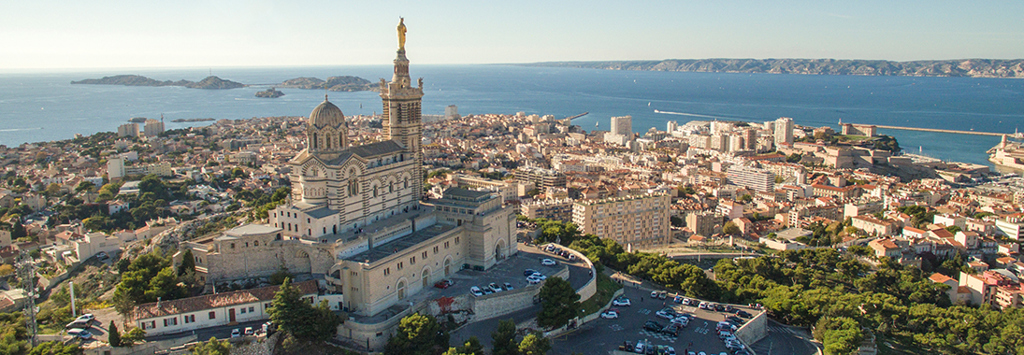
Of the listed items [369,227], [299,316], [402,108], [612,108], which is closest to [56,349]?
[299,316]

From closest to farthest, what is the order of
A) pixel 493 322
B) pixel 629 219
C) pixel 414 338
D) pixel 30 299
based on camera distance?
pixel 30 299
pixel 414 338
pixel 493 322
pixel 629 219

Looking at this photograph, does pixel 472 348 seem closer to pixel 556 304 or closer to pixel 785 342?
pixel 556 304

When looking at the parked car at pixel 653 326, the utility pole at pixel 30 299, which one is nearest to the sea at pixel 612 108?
the parked car at pixel 653 326

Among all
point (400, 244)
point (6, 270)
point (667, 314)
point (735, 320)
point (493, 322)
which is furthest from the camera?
point (6, 270)

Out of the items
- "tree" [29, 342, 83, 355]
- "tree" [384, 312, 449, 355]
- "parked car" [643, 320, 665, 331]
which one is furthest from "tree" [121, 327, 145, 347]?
"parked car" [643, 320, 665, 331]

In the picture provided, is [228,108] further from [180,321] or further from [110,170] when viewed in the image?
[180,321]
